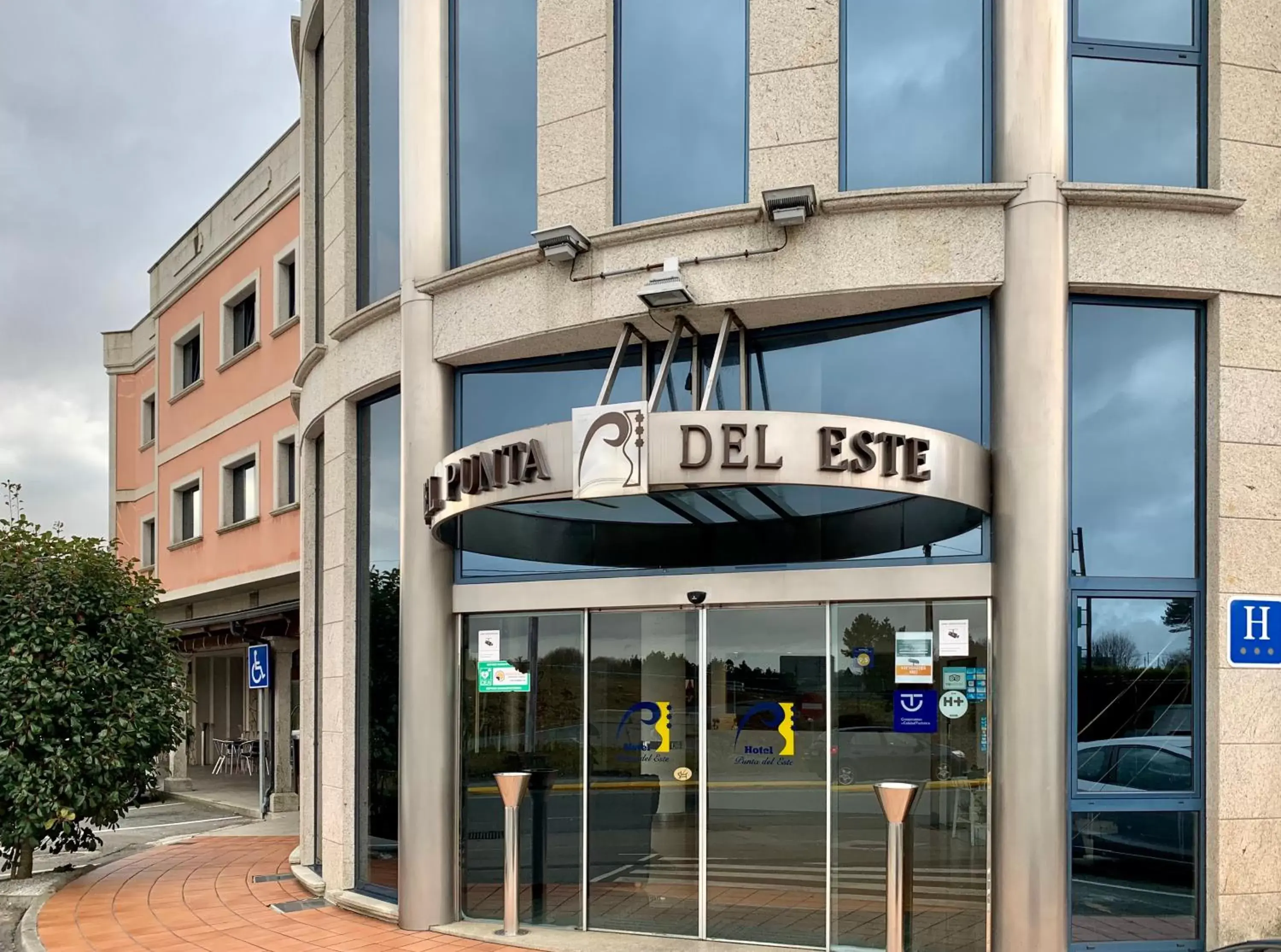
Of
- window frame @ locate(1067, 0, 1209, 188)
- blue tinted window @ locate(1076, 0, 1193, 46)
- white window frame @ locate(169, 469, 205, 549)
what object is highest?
blue tinted window @ locate(1076, 0, 1193, 46)

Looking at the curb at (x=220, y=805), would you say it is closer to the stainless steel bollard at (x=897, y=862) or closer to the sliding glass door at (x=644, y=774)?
the sliding glass door at (x=644, y=774)

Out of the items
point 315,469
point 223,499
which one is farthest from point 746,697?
point 223,499

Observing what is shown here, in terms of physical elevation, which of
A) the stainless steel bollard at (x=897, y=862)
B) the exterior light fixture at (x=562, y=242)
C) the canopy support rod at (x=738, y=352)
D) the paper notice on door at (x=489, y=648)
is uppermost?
the exterior light fixture at (x=562, y=242)

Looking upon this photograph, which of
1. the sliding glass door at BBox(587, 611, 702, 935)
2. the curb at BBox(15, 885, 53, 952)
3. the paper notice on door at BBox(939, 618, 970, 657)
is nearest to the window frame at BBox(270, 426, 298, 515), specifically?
the curb at BBox(15, 885, 53, 952)

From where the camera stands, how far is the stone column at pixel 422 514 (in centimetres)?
958

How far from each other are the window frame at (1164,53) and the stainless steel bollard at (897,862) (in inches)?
191

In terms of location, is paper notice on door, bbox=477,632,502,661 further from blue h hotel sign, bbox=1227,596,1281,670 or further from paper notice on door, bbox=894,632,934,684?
blue h hotel sign, bbox=1227,596,1281,670

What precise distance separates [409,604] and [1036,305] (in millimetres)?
5411

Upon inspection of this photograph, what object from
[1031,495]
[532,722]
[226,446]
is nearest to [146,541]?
[226,446]

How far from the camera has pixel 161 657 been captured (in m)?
12.2

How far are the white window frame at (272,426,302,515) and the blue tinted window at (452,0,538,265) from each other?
985 centimetres

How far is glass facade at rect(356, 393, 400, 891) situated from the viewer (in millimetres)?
10500

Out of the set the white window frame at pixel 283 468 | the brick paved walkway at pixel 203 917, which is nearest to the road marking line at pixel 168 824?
the brick paved walkway at pixel 203 917

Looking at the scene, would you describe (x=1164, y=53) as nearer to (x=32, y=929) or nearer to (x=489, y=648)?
(x=489, y=648)
